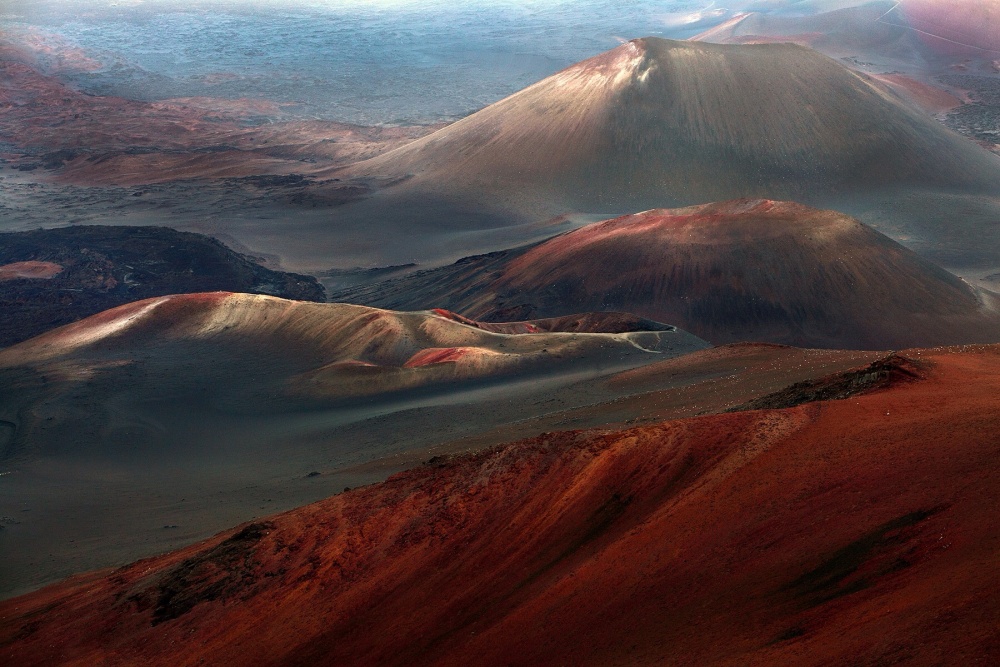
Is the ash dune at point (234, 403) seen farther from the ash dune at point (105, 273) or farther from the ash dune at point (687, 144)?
the ash dune at point (687, 144)

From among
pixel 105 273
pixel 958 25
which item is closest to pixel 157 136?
pixel 105 273

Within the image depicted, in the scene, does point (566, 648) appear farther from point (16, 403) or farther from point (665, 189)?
point (665, 189)

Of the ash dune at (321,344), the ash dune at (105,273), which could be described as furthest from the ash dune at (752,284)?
the ash dune at (105,273)

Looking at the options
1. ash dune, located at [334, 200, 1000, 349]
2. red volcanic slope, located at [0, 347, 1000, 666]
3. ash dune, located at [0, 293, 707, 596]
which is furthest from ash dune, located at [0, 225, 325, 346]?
red volcanic slope, located at [0, 347, 1000, 666]

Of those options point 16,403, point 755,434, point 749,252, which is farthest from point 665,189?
point 755,434

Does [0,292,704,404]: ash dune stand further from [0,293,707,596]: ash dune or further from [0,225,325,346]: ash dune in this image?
[0,225,325,346]: ash dune
